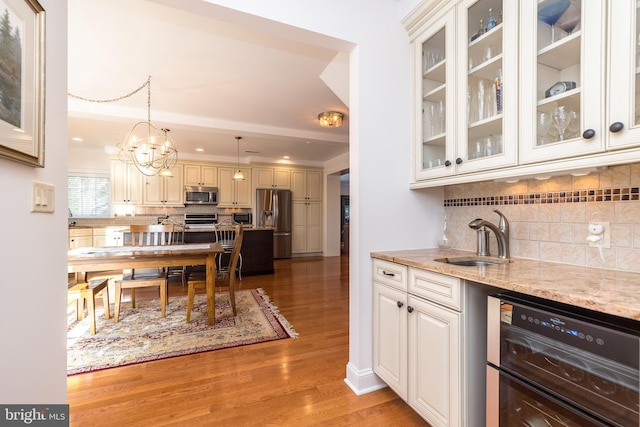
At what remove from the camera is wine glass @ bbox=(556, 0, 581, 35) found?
1.15 metres

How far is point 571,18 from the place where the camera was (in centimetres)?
118

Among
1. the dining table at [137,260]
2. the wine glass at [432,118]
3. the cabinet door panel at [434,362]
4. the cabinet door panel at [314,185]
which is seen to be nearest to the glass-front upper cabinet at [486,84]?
the wine glass at [432,118]

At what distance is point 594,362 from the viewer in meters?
0.83

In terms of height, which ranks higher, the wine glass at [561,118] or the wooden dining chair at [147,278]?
the wine glass at [561,118]

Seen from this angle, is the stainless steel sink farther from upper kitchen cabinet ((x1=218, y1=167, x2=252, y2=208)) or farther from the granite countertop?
upper kitchen cabinet ((x1=218, y1=167, x2=252, y2=208))

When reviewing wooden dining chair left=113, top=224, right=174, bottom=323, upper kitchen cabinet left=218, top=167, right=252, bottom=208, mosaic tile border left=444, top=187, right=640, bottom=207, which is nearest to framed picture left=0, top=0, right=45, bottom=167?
mosaic tile border left=444, top=187, right=640, bottom=207

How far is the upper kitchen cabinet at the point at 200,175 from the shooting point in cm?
643

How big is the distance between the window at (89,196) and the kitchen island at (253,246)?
249 centimetres

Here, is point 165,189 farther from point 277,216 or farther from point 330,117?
point 330,117

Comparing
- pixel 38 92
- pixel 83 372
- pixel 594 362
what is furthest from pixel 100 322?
pixel 594 362

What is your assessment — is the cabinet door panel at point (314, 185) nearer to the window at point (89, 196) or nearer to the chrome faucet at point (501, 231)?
the window at point (89, 196)

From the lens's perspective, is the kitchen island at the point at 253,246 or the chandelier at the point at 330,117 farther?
the kitchen island at the point at 253,246

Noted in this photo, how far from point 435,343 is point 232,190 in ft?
20.4

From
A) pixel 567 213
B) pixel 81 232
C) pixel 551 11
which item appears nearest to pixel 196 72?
pixel 551 11
